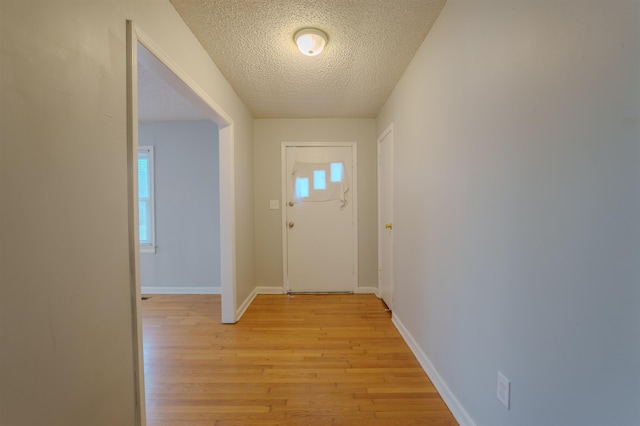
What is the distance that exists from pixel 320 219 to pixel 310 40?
2.04 m

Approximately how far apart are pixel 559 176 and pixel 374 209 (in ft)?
8.42

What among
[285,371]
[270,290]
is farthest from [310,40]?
[270,290]

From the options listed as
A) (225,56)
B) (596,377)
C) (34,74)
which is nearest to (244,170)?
(225,56)

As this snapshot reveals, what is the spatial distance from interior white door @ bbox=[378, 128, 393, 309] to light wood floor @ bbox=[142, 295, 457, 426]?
364mm

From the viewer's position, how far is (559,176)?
0.78 m

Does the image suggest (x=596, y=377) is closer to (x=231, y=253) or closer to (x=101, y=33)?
(x=101, y=33)

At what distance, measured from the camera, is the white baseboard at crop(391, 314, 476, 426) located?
129 centimetres

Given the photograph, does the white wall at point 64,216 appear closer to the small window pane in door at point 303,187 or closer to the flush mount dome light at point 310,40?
the flush mount dome light at point 310,40

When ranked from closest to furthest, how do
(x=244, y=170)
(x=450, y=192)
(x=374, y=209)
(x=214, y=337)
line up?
(x=450, y=192) < (x=214, y=337) < (x=244, y=170) < (x=374, y=209)

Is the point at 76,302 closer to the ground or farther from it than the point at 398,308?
farther from it

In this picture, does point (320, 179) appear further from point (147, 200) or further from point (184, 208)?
point (147, 200)

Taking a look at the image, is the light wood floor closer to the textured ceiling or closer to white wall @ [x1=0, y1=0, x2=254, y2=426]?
white wall @ [x1=0, y1=0, x2=254, y2=426]

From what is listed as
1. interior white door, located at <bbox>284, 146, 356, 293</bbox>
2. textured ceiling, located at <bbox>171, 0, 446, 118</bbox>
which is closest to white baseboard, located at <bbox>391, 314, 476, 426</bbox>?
interior white door, located at <bbox>284, 146, 356, 293</bbox>

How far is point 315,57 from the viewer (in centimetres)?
199
